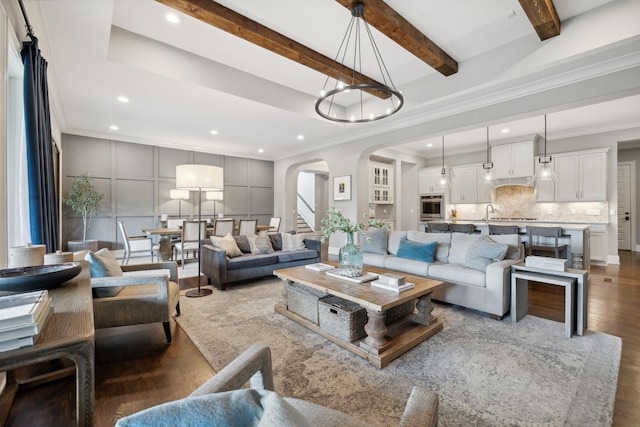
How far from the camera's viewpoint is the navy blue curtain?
226 cm

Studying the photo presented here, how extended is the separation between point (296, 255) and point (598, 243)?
249 inches

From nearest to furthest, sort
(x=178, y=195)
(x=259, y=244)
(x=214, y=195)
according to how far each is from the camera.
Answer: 1. (x=259, y=244)
2. (x=178, y=195)
3. (x=214, y=195)

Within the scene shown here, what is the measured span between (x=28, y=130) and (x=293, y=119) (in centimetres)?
390

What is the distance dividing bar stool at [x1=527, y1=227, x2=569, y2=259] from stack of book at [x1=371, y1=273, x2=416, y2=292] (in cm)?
369

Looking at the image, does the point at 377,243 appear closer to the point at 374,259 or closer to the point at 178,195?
the point at 374,259

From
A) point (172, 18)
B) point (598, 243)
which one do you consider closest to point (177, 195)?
point (172, 18)

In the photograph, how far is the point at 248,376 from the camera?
1.02 m

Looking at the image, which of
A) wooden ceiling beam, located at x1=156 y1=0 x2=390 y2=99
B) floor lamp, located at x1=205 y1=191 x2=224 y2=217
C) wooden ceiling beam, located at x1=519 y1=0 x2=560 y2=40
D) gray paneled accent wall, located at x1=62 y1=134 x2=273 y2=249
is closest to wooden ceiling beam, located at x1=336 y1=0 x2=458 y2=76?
wooden ceiling beam, located at x1=156 y1=0 x2=390 y2=99

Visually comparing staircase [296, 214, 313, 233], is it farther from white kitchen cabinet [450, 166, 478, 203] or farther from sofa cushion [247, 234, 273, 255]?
sofa cushion [247, 234, 273, 255]

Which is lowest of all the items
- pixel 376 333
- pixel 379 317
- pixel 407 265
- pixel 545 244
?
pixel 376 333

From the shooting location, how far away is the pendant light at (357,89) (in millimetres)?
2777

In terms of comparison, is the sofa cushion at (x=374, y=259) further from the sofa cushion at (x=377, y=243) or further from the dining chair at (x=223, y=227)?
the dining chair at (x=223, y=227)

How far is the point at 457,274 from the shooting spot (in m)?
3.38

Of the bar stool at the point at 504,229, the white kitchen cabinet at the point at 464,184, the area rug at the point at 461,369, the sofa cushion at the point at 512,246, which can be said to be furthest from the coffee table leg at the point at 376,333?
the white kitchen cabinet at the point at 464,184
